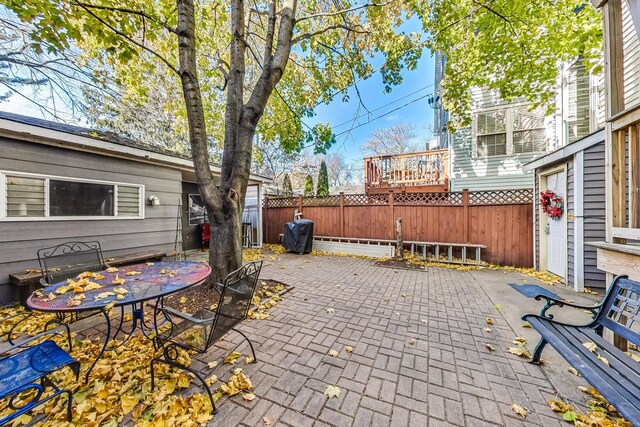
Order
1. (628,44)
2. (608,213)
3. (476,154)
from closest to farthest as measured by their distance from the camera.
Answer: (608,213)
(628,44)
(476,154)

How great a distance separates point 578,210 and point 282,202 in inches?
323

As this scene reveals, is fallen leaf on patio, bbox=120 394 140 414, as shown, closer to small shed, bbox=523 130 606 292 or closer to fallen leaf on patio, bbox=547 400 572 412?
fallen leaf on patio, bbox=547 400 572 412

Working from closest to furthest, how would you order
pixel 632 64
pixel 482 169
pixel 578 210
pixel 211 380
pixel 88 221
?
pixel 211 380, pixel 578 210, pixel 88 221, pixel 632 64, pixel 482 169

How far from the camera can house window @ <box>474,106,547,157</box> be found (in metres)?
7.46

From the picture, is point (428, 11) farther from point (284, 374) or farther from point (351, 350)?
point (284, 374)

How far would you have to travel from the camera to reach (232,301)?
2.12 m

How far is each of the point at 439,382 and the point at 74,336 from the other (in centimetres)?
397

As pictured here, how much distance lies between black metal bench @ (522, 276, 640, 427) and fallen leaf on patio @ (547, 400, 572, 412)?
351 millimetres

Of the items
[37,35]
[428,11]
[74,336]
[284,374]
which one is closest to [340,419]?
[284,374]

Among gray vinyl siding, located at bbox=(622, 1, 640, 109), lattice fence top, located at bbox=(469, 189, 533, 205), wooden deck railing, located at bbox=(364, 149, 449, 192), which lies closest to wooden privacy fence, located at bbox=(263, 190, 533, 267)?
lattice fence top, located at bbox=(469, 189, 533, 205)

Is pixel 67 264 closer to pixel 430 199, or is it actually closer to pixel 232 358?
pixel 232 358

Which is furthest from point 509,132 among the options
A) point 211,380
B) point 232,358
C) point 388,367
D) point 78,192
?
point 78,192

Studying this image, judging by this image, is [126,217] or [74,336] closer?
[74,336]

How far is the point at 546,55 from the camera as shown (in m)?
5.60
